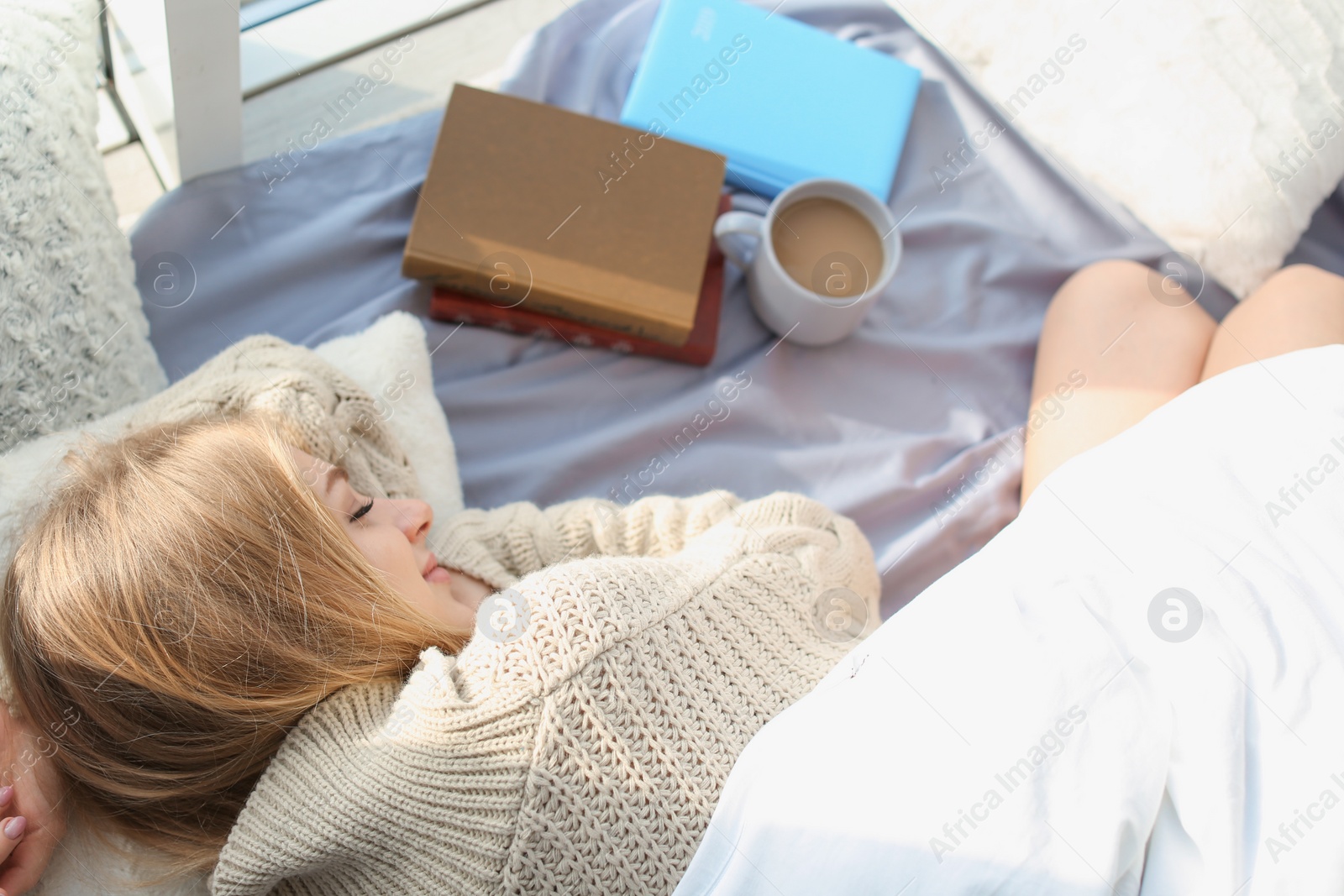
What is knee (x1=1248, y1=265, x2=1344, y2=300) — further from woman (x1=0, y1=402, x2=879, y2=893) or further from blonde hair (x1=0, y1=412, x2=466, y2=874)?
blonde hair (x1=0, y1=412, x2=466, y2=874)

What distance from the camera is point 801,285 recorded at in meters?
0.94

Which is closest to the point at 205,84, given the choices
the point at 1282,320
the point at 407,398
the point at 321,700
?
the point at 407,398

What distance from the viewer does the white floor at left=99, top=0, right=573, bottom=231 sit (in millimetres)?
1074

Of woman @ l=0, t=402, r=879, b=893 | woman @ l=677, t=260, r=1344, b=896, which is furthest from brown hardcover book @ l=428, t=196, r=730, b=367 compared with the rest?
woman @ l=677, t=260, r=1344, b=896

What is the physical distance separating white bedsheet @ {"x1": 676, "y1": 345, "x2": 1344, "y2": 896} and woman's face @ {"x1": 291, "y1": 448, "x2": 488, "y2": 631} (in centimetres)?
28

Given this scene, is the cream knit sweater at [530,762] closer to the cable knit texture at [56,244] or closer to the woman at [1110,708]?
the woman at [1110,708]

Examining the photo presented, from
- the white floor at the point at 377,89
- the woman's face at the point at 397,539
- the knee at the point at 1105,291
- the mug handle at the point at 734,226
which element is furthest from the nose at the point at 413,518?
the knee at the point at 1105,291

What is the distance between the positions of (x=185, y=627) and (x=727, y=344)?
0.61 m

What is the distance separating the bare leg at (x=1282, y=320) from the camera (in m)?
0.86

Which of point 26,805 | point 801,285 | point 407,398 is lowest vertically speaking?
point 26,805

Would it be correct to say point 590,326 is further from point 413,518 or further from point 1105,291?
point 1105,291

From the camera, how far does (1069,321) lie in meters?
0.98

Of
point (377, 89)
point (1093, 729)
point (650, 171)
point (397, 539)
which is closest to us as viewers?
point (1093, 729)

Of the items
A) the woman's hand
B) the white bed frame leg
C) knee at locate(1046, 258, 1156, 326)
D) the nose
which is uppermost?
the white bed frame leg
